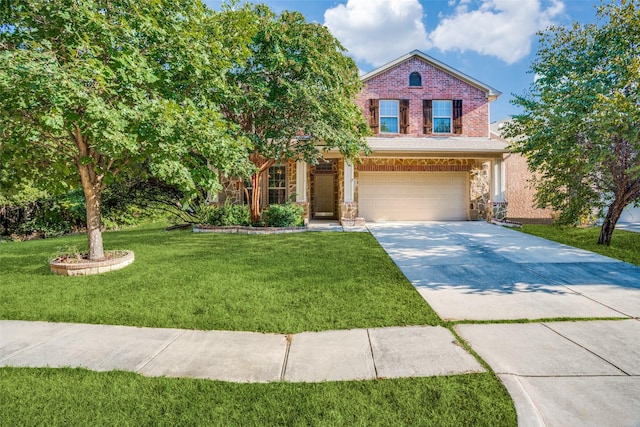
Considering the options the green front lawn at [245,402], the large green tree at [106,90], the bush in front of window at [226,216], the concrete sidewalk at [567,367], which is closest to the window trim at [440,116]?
the bush in front of window at [226,216]

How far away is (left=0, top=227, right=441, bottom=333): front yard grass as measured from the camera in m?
4.01

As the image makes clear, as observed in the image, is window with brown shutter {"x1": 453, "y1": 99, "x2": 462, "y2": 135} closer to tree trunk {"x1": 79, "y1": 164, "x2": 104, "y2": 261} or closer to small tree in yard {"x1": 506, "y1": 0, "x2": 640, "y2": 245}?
small tree in yard {"x1": 506, "y1": 0, "x2": 640, "y2": 245}

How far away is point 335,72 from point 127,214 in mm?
10787

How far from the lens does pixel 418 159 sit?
1505cm

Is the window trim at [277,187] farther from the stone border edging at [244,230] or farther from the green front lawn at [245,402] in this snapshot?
the green front lawn at [245,402]

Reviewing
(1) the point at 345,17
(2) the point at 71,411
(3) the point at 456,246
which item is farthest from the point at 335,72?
(2) the point at 71,411

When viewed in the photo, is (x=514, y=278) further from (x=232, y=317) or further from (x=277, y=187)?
(x=277, y=187)

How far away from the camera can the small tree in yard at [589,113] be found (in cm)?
745

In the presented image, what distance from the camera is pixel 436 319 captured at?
3.97m

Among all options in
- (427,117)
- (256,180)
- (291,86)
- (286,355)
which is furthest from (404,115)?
(286,355)

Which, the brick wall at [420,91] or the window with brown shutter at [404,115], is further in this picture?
the brick wall at [420,91]

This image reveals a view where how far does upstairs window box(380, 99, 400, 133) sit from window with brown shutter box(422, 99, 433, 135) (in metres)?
1.24

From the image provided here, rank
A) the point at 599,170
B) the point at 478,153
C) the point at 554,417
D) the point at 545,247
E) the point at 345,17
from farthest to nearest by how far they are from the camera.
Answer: the point at 478,153
the point at 345,17
the point at 599,170
the point at 545,247
the point at 554,417

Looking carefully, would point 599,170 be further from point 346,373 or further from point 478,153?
point 346,373
